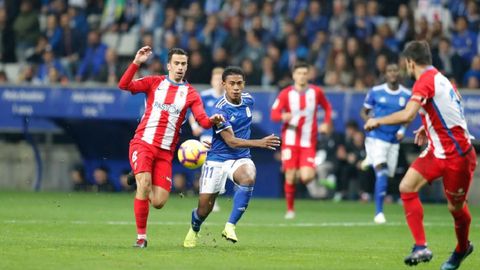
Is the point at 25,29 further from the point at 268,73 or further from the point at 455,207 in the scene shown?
the point at 455,207

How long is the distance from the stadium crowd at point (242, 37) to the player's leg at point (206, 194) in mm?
10534

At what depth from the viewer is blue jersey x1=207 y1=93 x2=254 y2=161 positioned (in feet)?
47.1

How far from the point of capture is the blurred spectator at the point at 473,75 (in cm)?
2381

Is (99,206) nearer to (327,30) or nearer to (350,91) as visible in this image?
(350,91)

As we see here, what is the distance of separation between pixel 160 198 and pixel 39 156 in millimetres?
13812

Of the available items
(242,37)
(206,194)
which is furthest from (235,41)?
(206,194)

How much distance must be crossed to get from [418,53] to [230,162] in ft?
11.0

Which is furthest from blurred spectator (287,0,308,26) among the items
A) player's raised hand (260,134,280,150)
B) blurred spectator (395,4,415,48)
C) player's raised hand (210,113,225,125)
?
player's raised hand (260,134,280,150)

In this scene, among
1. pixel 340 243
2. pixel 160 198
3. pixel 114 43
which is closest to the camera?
pixel 160 198

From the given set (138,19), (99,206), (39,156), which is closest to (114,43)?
(138,19)

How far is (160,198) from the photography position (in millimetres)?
13930

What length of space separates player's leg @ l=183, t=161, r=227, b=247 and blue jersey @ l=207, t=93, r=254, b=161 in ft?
0.43

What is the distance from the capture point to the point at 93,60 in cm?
2772

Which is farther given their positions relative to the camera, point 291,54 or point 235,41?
point 235,41
